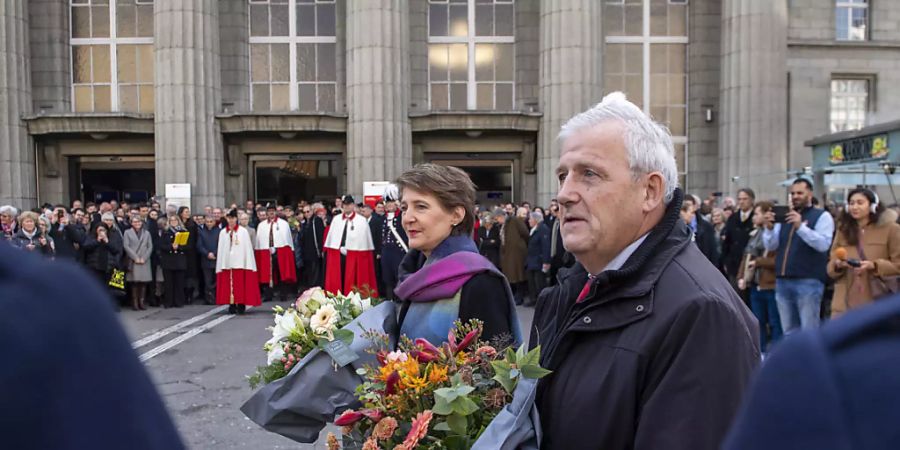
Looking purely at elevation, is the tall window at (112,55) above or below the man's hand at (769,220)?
above

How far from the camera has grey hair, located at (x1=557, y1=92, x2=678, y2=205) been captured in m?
2.25

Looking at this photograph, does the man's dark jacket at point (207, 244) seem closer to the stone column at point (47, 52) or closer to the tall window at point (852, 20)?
the stone column at point (47, 52)

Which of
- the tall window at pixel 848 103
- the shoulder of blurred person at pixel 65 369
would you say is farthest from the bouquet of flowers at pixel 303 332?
the tall window at pixel 848 103

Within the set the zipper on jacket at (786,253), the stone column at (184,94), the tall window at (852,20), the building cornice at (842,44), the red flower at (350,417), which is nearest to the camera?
the red flower at (350,417)

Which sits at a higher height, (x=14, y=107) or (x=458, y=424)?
(x=14, y=107)

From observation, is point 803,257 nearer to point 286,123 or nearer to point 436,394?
point 436,394

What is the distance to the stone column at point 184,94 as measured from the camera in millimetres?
19391

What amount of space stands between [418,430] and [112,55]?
22635mm

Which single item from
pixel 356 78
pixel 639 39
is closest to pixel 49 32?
pixel 356 78

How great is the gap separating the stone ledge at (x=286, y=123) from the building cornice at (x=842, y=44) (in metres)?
13.9

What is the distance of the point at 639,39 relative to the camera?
22359 millimetres

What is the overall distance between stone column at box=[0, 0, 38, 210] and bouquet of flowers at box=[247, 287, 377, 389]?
19.8 metres

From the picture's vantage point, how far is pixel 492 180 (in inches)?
899

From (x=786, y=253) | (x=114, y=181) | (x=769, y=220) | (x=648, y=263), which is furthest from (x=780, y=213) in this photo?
(x=114, y=181)
